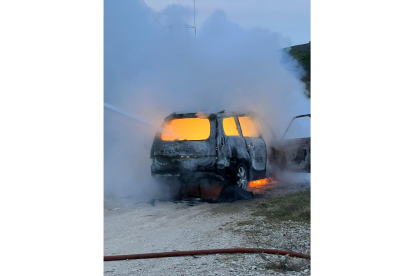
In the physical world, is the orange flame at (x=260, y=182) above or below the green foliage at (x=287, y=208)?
above

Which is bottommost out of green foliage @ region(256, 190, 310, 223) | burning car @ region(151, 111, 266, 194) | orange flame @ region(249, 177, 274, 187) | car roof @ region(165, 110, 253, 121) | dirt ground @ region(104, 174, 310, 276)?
dirt ground @ region(104, 174, 310, 276)

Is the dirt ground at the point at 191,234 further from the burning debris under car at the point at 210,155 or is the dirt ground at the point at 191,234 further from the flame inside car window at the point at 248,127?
the flame inside car window at the point at 248,127

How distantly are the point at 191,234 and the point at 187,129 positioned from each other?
2950 mm

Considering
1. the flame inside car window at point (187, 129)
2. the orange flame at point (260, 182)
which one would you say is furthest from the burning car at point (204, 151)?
the orange flame at point (260, 182)

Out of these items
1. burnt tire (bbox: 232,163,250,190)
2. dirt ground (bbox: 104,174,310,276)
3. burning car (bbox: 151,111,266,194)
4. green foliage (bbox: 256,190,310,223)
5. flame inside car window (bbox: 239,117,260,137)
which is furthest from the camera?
flame inside car window (bbox: 239,117,260,137)

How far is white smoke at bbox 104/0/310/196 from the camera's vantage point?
8047mm

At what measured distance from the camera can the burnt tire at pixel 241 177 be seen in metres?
6.80

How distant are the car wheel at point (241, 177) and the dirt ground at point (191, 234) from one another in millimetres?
316

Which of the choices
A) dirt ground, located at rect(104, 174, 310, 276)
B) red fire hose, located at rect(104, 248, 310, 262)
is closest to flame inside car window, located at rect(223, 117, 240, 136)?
dirt ground, located at rect(104, 174, 310, 276)

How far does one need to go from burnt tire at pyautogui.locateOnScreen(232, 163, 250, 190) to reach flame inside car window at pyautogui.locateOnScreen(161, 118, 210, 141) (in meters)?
0.86

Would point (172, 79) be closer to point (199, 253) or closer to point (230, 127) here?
point (230, 127)

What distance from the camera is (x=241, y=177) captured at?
699cm

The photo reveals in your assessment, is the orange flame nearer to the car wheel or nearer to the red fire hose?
the car wheel
